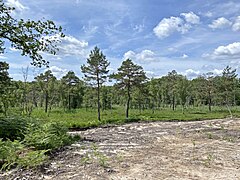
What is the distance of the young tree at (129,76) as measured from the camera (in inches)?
1172

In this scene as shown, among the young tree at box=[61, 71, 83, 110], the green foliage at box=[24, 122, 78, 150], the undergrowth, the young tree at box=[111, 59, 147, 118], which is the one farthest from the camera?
the young tree at box=[61, 71, 83, 110]

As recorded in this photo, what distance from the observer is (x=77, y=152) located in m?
7.57

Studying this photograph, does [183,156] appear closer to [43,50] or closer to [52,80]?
[43,50]

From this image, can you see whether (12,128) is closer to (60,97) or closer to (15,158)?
(15,158)

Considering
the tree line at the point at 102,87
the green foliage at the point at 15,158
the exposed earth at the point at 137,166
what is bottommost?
the exposed earth at the point at 137,166

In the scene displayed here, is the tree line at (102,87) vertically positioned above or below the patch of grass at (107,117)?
above

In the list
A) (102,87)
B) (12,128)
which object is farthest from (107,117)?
(12,128)

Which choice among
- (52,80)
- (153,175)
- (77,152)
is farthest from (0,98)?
(52,80)

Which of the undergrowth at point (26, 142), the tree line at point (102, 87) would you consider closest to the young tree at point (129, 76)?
the tree line at point (102, 87)

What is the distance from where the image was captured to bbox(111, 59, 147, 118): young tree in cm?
2977

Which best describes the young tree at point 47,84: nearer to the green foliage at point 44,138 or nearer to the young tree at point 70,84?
the young tree at point 70,84

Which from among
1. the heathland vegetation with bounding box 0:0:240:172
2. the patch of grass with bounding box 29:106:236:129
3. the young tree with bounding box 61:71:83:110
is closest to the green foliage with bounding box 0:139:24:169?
the heathland vegetation with bounding box 0:0:240:172

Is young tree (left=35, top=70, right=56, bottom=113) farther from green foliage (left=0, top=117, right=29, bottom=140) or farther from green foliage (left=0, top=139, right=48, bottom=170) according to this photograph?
green foliage (left=0, top=139, right=48, bottom=170)

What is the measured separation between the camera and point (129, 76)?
3014 centimetres
